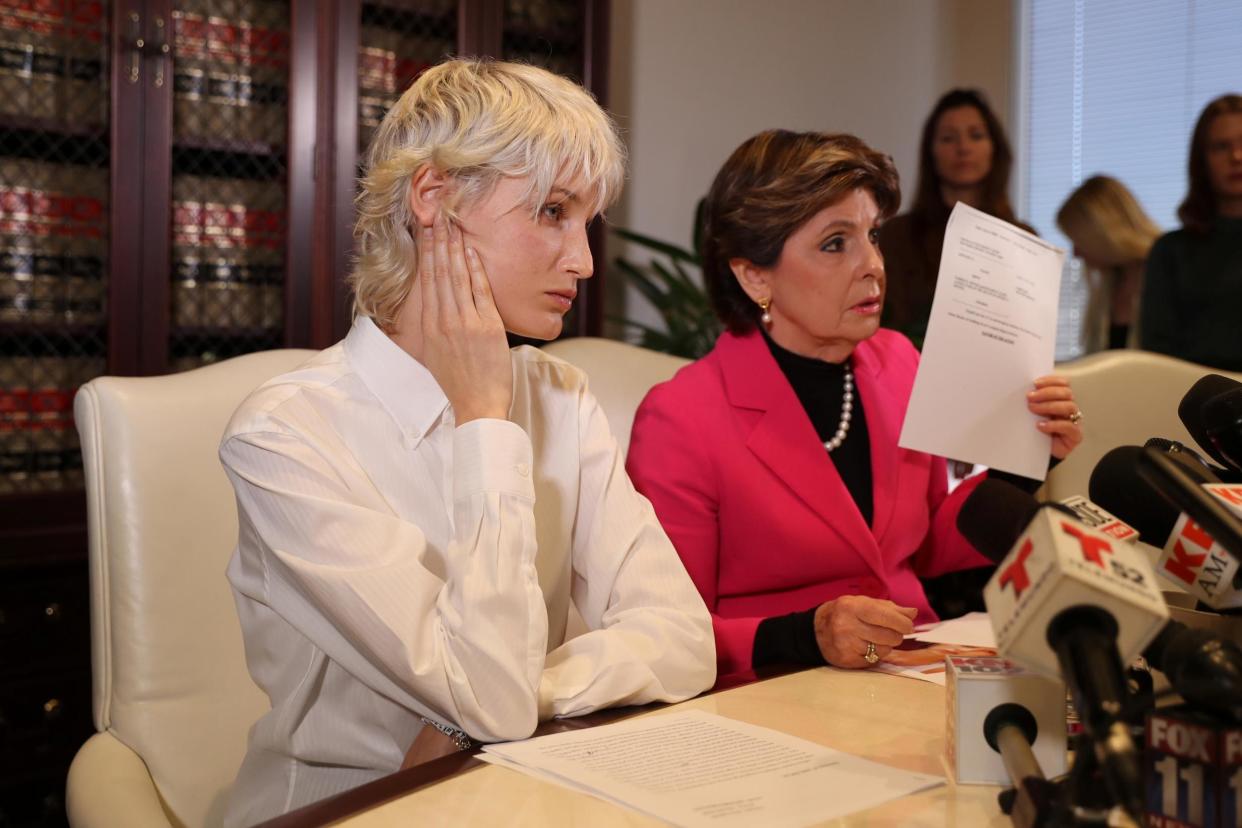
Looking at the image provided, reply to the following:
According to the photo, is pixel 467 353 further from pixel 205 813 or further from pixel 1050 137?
pixel 1050 137

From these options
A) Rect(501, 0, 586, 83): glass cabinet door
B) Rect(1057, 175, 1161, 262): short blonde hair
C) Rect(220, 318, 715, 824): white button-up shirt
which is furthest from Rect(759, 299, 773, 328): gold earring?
Rect(1057, 175, 1161, 262): short blonde hair

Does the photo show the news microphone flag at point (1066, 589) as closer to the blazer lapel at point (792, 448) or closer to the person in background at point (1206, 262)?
the blazer lapel at point (792, 448)

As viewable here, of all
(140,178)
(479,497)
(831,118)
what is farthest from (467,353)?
(831,118)

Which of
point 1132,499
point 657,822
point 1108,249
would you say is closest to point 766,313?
point 1132,499

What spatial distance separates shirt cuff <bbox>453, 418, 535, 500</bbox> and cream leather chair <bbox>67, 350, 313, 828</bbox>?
38cm

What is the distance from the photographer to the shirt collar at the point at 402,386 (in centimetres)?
127

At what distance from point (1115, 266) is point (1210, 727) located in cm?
371

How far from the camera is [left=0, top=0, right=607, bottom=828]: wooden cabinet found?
243 centimetres

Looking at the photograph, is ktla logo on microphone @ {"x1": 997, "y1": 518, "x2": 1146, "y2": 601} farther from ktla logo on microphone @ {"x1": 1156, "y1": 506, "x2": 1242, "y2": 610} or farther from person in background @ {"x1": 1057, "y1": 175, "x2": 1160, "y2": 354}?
person in background @ {"x1": 1057, "y1": 175, "x2": 1160, "y2": 354}

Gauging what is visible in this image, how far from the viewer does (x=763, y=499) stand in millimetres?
1679

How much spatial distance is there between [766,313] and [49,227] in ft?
5.26

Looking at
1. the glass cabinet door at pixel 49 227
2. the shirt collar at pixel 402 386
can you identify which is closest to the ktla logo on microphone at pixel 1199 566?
the shirt collar at pixel 402 386

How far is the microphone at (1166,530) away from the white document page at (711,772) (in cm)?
24

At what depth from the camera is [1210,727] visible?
0.66 meters
